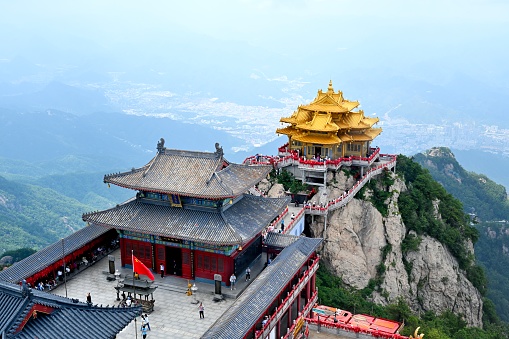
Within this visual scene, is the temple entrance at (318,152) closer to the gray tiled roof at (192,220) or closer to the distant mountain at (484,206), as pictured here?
the gray tiled roof at (192,220)

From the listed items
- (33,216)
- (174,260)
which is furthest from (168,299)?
(33,216)

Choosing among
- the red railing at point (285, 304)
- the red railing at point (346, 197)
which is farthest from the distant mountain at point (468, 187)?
the red railing at point (285, 304)

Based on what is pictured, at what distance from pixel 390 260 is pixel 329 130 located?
13.1 meters

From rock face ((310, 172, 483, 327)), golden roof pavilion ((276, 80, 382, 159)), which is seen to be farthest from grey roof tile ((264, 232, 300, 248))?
golden roof pavilion ((276, 80, 382, 159))

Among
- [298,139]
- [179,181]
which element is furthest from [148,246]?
[298,139]

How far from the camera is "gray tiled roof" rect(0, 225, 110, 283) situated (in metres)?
34.4

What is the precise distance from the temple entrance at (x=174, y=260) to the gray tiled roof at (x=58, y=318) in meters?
12.5

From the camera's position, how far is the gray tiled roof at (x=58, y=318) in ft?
77.8

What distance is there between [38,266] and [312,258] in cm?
1719

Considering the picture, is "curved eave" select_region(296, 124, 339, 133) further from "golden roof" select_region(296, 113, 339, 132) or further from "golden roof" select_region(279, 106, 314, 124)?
"golden roof" select_region(279, 106, 314, 124)

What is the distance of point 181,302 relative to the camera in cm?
3522

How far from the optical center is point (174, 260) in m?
38.4

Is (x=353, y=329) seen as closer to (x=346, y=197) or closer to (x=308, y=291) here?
(x=308, y=291)

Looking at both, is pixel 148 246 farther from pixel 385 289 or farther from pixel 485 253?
pixel 485 253
